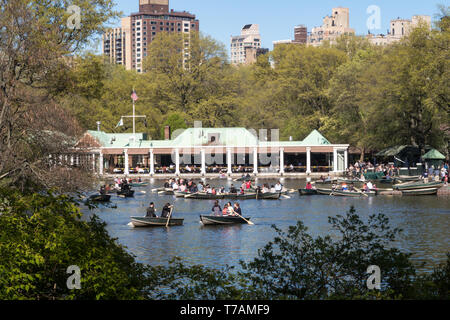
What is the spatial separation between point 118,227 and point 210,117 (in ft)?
209

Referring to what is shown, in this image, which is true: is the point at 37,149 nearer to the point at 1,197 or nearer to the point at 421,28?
the point at 1,197

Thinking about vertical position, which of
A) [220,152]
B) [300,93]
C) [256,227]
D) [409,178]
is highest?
[300,93]

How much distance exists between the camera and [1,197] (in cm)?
1418

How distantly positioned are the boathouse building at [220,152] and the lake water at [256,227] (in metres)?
27.3

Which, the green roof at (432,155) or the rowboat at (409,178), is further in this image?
the green roof at (432,155)

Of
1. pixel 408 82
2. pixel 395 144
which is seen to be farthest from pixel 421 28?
pixel 395 144

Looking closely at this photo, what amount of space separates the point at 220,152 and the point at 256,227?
4753 cm

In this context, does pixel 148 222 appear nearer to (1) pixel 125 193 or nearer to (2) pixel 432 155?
(1) pixel 125 193

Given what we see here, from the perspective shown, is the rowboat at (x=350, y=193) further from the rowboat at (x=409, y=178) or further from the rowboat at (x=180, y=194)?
the rowboat at (x=409, y=178)

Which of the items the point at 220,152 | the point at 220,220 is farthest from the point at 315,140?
the point at 220,220

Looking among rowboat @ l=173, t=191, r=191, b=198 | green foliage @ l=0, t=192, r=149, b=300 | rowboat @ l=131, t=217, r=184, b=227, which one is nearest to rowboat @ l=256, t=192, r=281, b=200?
rowboat @ l=173, t=191, r=191, b=198

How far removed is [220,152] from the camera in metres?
83.2

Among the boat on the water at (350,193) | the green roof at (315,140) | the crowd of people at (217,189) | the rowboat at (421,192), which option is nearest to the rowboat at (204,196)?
the crowd of people at (217,189)

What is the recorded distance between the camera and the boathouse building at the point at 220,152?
82188mm
